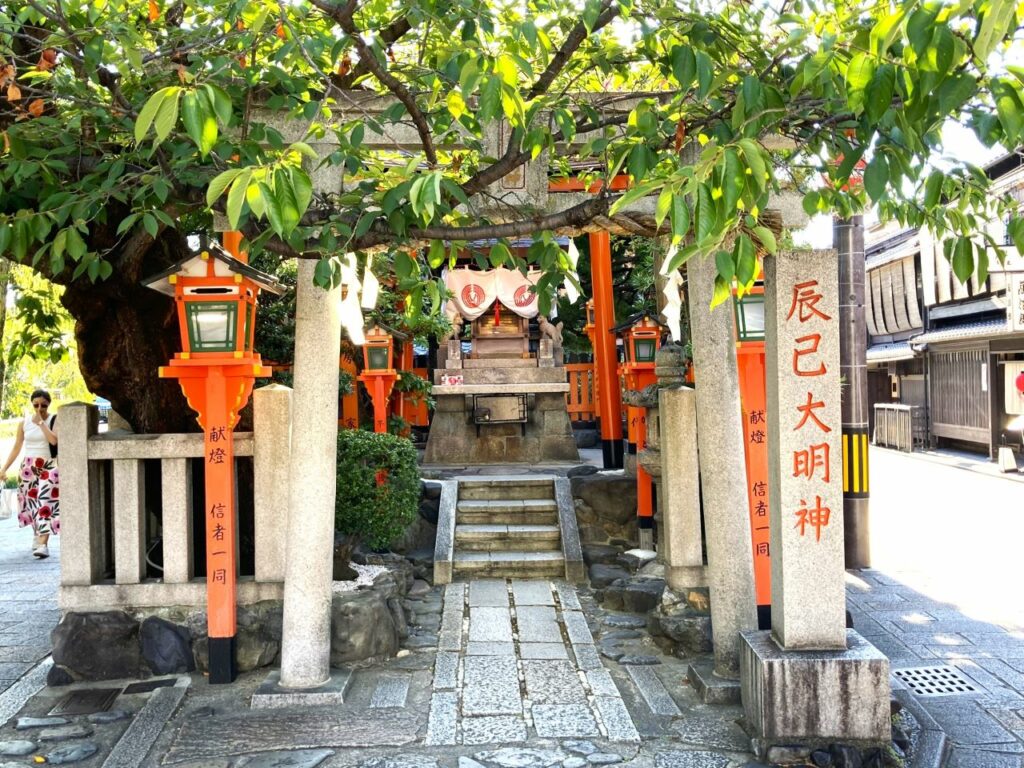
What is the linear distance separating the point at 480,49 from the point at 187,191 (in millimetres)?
2793

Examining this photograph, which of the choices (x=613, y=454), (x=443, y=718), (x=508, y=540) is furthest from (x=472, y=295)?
(x=443, y=718)

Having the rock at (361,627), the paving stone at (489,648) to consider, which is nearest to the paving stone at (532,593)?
the paving stone at (489,648)

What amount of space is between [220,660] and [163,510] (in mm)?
1286

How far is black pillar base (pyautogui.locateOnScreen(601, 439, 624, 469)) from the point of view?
1416cm

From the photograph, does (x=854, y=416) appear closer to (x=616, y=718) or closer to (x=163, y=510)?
(x=616, y=718)

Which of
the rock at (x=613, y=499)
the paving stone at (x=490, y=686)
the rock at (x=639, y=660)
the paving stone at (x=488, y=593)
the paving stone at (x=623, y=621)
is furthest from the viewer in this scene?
the rock at (x=613, y=499)

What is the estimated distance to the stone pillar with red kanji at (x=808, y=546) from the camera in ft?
15.4

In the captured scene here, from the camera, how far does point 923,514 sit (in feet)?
43.5

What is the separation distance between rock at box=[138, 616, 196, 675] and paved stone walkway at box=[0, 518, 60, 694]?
1.04 m

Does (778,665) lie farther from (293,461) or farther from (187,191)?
(187,191)

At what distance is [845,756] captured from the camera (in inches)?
182

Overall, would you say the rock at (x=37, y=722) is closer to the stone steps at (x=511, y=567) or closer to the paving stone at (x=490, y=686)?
the paving stone at (x=490, y=686)

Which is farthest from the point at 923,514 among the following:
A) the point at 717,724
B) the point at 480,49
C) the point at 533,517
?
the point at 480,49

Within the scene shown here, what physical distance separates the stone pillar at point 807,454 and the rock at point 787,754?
0.58 meters
